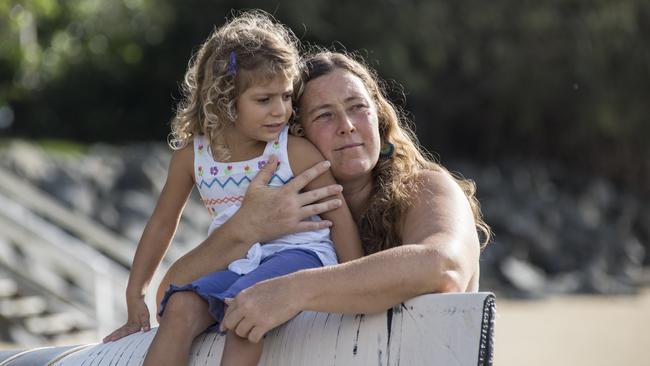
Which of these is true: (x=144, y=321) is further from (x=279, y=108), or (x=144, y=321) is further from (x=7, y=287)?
(x=7, y=287)

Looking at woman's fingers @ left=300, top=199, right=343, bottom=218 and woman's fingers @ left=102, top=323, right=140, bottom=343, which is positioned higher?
woman's fingers @ left=300, top=199, right=343, bottom=218

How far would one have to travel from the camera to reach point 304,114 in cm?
360

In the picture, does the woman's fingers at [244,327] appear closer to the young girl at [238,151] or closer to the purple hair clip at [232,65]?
the young girl at [238,151]

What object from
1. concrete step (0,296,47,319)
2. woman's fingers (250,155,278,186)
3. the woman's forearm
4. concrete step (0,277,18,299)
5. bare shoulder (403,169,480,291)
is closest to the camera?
the woman's forearm

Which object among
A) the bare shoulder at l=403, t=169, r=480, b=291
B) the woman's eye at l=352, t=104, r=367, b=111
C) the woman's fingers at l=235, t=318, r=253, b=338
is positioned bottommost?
the woman's fingers at l=235, t=318, r=253, b=338

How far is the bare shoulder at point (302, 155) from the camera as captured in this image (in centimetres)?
354

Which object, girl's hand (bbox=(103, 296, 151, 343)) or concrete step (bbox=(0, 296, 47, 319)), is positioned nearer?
girl's hand (bbox=(103, 296, 151, 343))

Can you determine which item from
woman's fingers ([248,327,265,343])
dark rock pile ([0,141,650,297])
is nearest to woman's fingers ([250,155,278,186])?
woman's fingers ([248,327,265,343])

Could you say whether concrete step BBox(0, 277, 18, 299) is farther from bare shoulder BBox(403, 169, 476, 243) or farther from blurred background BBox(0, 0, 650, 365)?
bare shoulder BBox(403, 169, 476, 243)

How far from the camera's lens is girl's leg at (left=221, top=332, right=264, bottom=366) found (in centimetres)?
299

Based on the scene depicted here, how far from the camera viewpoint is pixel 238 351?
2.99 metres

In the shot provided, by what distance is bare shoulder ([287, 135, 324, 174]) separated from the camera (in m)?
3.54

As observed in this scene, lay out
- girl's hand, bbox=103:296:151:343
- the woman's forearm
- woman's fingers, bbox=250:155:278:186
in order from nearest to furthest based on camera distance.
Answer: the woman's forearm, woman's fingers, bbox=250:155:278:186, girl's hand, bbox=103:296:151:343

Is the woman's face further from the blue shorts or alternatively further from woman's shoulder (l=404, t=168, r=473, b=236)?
the blue shorts
